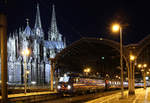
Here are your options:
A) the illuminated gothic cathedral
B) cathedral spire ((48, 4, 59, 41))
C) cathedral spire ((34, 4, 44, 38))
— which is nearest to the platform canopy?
the illuminated gothic cathedral

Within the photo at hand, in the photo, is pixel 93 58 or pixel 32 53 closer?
pixel 93 58

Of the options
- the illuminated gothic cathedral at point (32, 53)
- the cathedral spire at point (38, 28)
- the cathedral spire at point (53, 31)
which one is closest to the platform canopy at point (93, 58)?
the illuminated gothic cathedral at point (32, 53)

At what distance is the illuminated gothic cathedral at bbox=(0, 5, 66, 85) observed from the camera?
138125 mm

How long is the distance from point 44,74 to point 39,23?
38.1 m

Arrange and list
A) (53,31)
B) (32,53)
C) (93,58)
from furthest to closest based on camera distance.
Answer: (53,31) < (32,53) < (93,58)

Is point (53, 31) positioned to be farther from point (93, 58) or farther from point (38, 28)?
point (93, 58)

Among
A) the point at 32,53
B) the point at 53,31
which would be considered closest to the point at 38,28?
the point at 53,31

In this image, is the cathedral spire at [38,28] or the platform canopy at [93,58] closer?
the platform canopy at [93,58]

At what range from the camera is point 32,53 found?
14788 centimetres

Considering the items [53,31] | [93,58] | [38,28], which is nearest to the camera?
[93,58]

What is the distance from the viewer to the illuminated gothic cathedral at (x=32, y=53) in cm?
13812

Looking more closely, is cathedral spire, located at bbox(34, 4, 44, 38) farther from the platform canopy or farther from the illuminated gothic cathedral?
the platform canopy

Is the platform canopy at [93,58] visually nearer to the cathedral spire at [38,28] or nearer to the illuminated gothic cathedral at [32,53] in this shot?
the illuminated gothic cathedral at [32,53]

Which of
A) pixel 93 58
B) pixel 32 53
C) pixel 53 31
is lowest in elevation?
pixel 93 58
